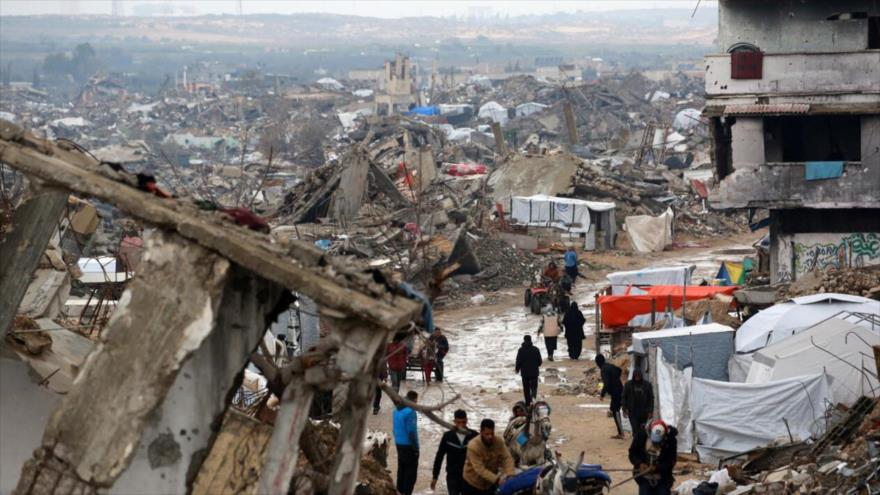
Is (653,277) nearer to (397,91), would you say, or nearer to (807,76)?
(807,76)

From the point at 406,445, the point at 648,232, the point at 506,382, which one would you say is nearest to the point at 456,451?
the point at 406,445

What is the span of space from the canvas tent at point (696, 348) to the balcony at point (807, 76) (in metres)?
9.24

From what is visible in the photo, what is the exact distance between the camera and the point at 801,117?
23.8 meters

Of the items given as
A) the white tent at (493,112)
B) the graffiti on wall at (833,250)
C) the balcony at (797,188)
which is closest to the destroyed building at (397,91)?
the white tent at (493,112)

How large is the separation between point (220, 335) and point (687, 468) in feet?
22.0

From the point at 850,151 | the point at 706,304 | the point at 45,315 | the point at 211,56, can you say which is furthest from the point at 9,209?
the point at 211,56

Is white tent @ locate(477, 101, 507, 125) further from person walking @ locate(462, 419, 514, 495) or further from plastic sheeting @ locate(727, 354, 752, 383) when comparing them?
person walking @ locate(462, 419, 514, 495)

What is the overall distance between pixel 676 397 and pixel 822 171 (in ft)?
32.9

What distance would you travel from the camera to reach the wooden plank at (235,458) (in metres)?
7.23

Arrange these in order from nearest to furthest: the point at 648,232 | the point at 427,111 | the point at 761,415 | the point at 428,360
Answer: the point at 761,415 < the point at 428,360 < the point at 648,232 < the point at 427,111

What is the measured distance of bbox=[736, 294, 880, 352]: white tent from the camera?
14.0 metres

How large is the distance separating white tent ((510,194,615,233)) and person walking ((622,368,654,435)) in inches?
693

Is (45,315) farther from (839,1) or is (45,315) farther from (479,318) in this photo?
(839,1)

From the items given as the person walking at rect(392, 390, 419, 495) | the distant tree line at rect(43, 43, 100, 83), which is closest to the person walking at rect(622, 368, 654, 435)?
the person walking at rect(392, 390, 419, 495)
